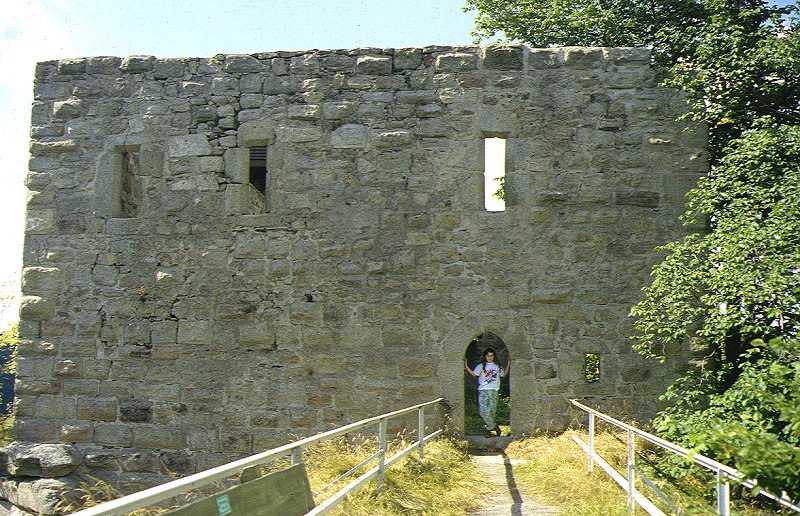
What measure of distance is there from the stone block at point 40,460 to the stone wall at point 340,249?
0.13 m

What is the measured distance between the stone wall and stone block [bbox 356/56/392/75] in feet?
0.08

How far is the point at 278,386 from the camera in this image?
9.20 metres

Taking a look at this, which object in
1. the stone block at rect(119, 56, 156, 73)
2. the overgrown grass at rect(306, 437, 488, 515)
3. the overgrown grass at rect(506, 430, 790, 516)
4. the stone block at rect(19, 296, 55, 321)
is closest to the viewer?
the overgrown grass at rect(306, 437, 488, 515)

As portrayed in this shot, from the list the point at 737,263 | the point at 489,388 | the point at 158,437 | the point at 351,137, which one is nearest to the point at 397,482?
the point at 489,388

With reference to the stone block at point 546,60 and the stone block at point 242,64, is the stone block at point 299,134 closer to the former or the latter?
the stone block at point 242,64

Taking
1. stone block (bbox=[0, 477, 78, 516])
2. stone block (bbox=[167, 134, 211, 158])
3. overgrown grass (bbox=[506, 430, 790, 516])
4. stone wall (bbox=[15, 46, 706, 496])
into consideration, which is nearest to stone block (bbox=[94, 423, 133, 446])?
stone wall (bbox=[15, 46, 706, 496])

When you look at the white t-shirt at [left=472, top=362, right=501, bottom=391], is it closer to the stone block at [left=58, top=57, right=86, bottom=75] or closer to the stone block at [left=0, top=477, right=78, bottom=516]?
the stone block at [left=0, top=477, right=78, bottom=516]

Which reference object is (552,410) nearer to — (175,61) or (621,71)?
(621,71)

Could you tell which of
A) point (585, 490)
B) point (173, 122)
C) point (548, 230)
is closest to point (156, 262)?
point (173, 122)

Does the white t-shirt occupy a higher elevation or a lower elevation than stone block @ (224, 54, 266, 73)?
lower

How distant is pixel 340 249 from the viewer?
9.27 m

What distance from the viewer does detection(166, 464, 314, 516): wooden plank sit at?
3422 mm

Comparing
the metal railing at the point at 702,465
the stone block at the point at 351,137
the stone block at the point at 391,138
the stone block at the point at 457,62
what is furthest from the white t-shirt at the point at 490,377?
the stone block at the point at 457,62

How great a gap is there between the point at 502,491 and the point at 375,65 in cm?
519
